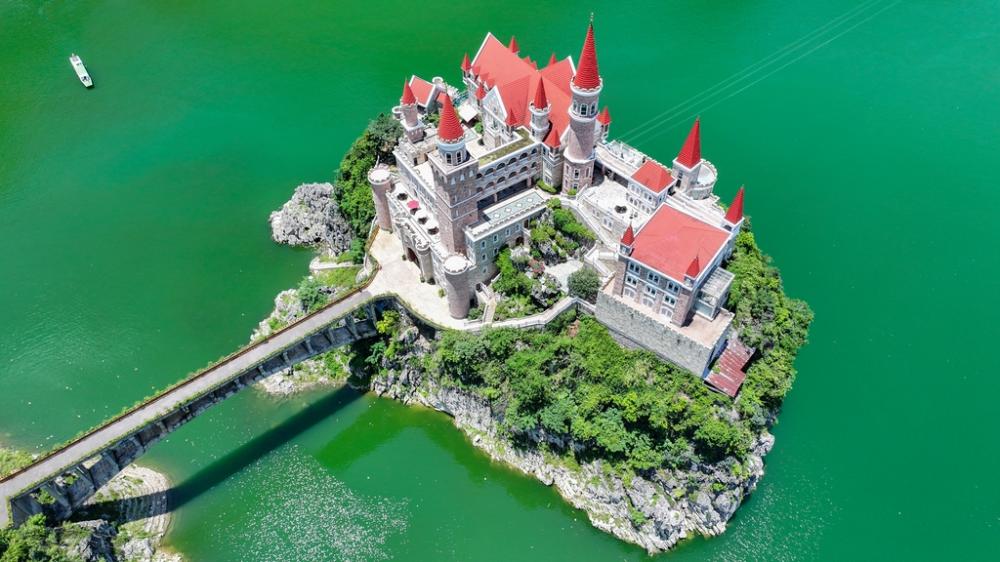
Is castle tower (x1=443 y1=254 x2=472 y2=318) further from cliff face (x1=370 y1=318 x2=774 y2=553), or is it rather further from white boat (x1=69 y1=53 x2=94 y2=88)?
white boat (x1=69 y1=53 x2=94 y2=88)

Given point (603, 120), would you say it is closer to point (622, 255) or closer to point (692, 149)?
point (692, 149)

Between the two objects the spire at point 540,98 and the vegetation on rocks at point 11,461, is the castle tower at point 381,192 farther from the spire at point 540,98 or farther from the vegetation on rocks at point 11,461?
the vegetation on rocks at point 11,461

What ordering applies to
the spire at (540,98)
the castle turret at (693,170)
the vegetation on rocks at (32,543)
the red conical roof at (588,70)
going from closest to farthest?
the vegetation on rocks at (32,543) → the red conical roof at (588,70) → the castle turret at (693,170) → the spire at (540,98)

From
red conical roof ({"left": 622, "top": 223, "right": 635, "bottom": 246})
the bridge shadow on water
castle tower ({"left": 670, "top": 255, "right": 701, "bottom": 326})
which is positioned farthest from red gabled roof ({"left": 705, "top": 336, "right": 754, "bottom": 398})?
the bridge shadow on water

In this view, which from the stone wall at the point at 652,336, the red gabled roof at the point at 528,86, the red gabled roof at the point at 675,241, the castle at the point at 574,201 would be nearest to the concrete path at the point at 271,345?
the castle at the point at 574,201

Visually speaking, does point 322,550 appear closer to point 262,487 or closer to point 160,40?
point 262,487
